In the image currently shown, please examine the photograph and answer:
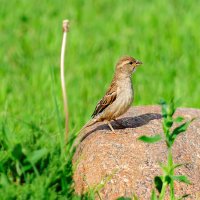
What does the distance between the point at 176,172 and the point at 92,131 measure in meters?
1.13

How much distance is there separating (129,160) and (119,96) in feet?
2.48

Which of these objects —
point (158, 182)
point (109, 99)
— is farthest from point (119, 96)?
point (158, 182)

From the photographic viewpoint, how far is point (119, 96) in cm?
735

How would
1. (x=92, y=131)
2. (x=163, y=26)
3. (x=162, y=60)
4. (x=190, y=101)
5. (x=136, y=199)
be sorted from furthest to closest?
1. (x=163, y=26)
2. (x=162, y=60)
3. (x=190, y=101)
4. (x=92, y=131)
5. (x=136, y=199)

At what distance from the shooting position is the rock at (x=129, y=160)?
6.64 m

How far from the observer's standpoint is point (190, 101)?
10484 mm

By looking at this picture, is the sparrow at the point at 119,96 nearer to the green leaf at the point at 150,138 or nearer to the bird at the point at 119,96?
the bird at the point at 119,96

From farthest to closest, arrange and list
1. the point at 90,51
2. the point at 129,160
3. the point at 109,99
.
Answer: the point at 90,51 < the point at 109,99 < the point at 129,160

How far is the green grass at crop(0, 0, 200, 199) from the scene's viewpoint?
34.5ft

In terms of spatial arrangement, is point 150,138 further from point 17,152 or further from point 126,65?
point 126,65

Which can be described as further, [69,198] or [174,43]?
[174,43]

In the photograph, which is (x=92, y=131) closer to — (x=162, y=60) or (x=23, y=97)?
(x=23, y=97)

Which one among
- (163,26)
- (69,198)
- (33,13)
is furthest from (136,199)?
(33,13)

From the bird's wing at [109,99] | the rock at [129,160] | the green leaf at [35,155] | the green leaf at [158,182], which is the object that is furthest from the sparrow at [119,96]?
the green leaf at [35,155]
